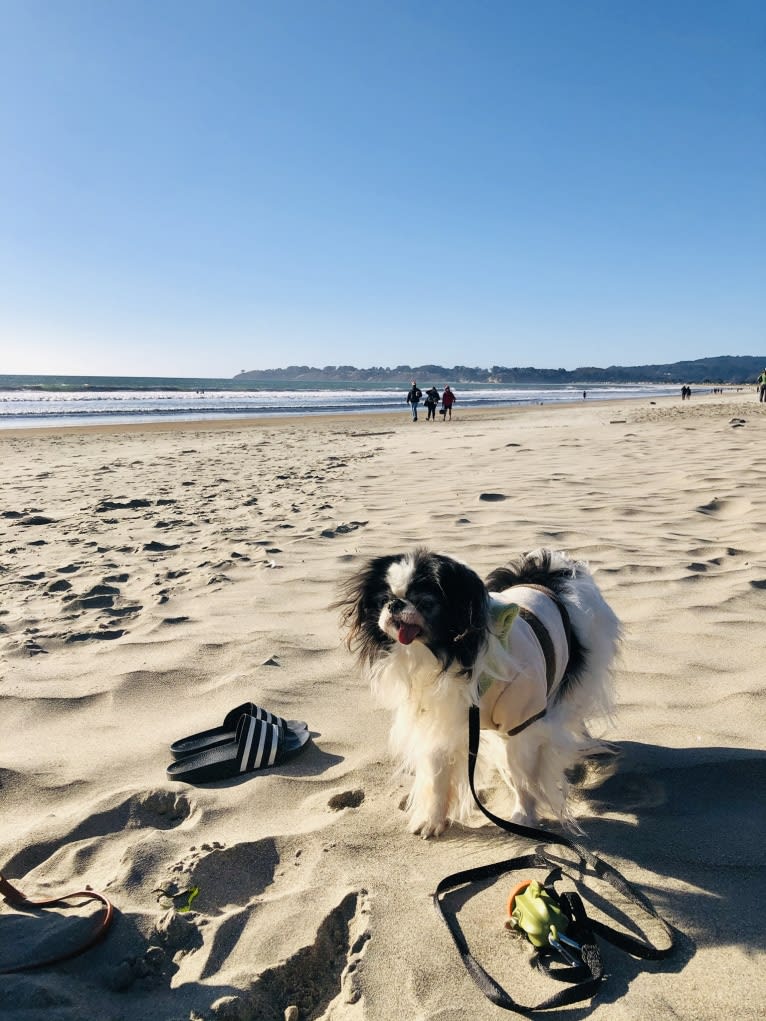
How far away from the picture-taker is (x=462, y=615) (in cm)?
235

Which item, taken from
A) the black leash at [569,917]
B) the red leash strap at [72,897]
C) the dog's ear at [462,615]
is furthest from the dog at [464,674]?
the red leash strap at [72,897]

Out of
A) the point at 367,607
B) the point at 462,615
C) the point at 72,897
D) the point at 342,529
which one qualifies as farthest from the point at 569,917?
the point at 342,529

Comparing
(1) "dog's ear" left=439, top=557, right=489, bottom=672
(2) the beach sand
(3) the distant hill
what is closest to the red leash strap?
(2) the beach sand

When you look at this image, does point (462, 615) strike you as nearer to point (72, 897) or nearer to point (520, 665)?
point (520, 665)

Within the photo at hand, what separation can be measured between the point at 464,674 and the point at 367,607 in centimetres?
41

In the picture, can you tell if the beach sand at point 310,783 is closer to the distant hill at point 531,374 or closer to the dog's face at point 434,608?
the dog's face at point 434,608

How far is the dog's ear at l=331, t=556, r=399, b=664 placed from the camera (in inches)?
96.0

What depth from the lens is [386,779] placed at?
9.52 feet

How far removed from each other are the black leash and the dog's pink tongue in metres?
0.37

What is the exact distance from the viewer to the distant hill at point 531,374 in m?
146

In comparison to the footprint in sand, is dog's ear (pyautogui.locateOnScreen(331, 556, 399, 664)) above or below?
above

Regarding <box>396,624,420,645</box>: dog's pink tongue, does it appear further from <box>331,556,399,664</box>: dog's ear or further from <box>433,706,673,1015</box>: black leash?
<box>433,706,673,1015</box>: black leash

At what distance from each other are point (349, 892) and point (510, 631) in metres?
1.01

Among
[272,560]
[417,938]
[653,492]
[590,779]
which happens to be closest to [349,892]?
[417,938]
